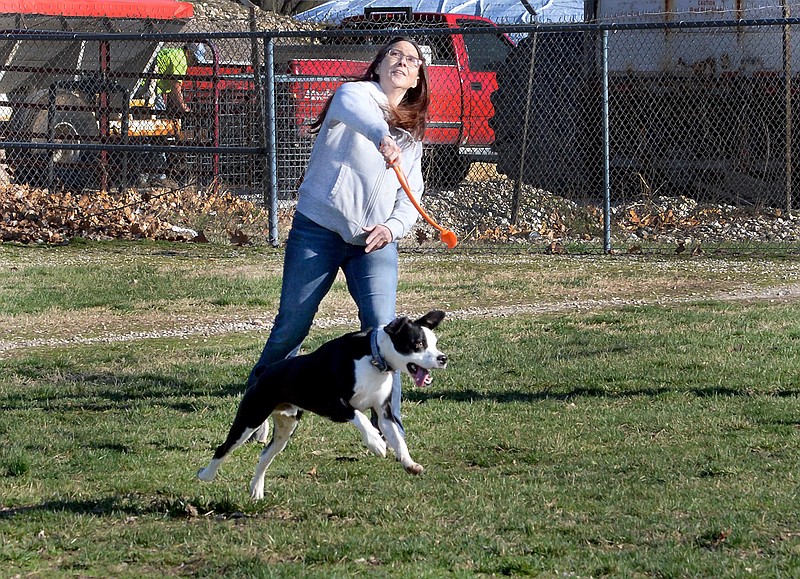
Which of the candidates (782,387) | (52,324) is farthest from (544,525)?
(52,324)

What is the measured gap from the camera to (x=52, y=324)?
9227mm

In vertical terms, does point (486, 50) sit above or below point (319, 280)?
above

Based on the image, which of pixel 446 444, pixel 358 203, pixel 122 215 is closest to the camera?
pixel 358 203

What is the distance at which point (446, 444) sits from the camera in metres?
5.86

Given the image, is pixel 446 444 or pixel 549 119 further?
pixel 549 119

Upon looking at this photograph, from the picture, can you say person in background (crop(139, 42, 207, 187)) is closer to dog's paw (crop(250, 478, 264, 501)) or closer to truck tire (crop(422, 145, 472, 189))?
truck tire (crop(422, 145, 472, 189))

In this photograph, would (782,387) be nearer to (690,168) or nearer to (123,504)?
(123,504)

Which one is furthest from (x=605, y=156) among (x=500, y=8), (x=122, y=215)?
(x=500, y=8)

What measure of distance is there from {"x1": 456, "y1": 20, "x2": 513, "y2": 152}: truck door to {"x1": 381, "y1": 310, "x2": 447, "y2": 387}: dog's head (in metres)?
10.0

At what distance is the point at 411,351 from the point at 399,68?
1.39 meters

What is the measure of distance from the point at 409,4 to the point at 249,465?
969 inches

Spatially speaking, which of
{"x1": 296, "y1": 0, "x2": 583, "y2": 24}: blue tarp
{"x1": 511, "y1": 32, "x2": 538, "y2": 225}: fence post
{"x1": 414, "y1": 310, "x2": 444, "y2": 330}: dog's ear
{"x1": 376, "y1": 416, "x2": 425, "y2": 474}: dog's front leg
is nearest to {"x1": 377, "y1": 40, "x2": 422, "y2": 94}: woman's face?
{"x1": 414, "y1": 310, "x2": 444, "y2": 330}: dog's ear

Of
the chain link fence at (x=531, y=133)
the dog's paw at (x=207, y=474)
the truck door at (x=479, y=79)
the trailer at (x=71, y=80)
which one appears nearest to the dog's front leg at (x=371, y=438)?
the dog's paw at (x=207, y=474)

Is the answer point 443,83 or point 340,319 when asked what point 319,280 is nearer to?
point 340,319
